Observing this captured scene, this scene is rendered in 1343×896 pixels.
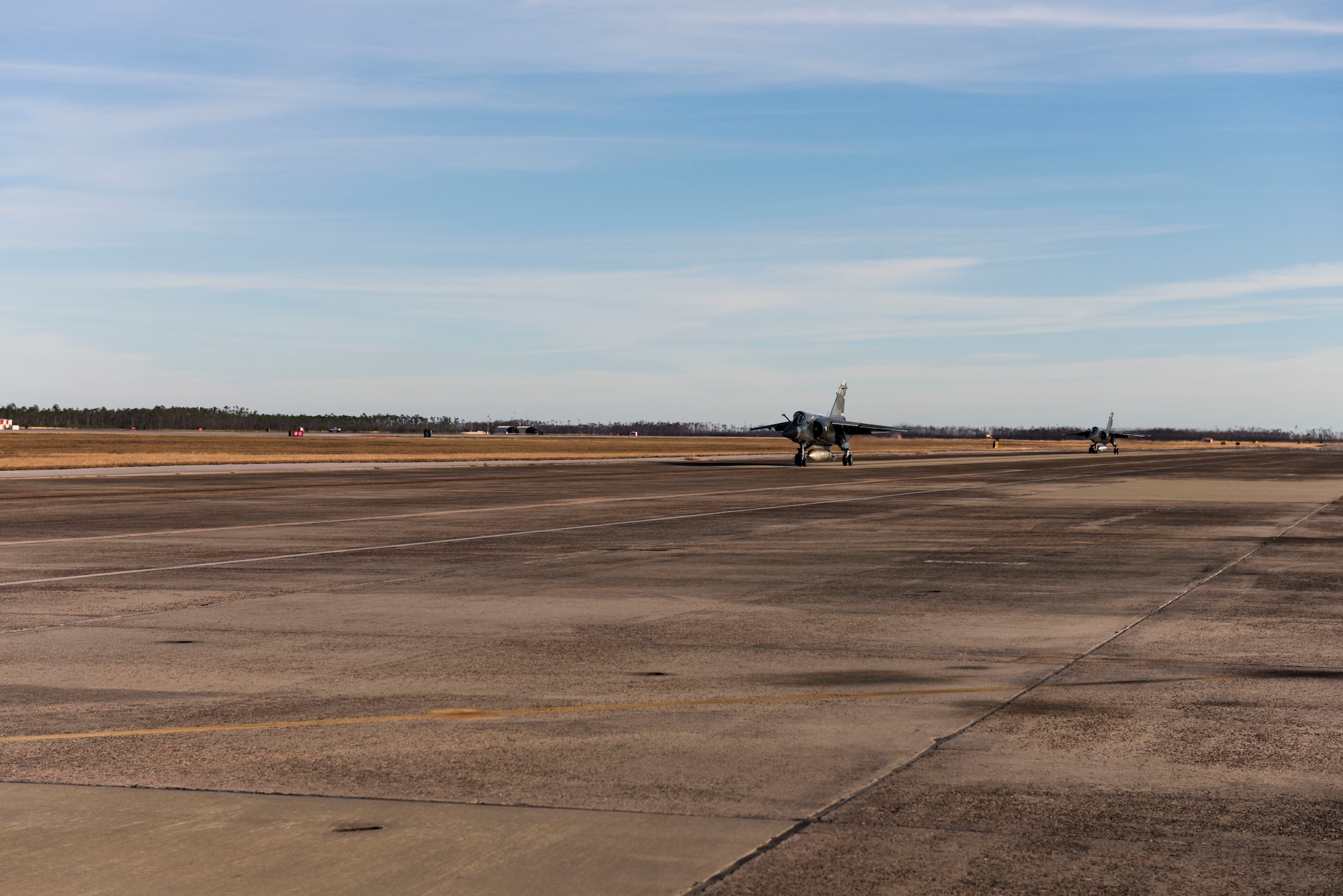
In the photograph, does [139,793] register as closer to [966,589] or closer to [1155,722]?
[1155,722]

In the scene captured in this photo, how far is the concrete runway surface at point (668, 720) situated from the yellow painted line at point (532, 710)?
47 millimetres

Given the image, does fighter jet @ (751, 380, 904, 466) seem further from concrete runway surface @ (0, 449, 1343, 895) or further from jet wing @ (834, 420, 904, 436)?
concrete runway surface @ (0, 449, 1343, 895)

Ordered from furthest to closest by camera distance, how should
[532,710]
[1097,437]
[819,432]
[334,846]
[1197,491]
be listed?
[1097,437] → [819,432] → [1197,491] → [532,710] → [334,846]

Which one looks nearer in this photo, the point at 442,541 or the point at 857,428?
the point at 442,541

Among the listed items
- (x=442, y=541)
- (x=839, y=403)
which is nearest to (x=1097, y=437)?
(x=839, y=403)

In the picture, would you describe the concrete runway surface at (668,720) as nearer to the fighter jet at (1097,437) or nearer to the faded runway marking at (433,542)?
the faded runway marking at (433,542)

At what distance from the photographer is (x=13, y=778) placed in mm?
6828

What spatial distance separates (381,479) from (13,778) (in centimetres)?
4113

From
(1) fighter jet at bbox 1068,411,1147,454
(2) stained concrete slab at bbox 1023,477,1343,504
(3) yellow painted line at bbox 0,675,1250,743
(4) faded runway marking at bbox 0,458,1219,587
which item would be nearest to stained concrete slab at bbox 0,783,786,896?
(3) yellow painted line at bbox 0,675,1250,743

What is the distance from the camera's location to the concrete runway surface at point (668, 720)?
5512 mm

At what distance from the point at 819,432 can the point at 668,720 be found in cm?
5684

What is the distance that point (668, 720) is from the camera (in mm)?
8312

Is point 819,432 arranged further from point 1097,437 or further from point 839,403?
point 1097,437

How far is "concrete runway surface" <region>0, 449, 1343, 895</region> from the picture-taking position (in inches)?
217
